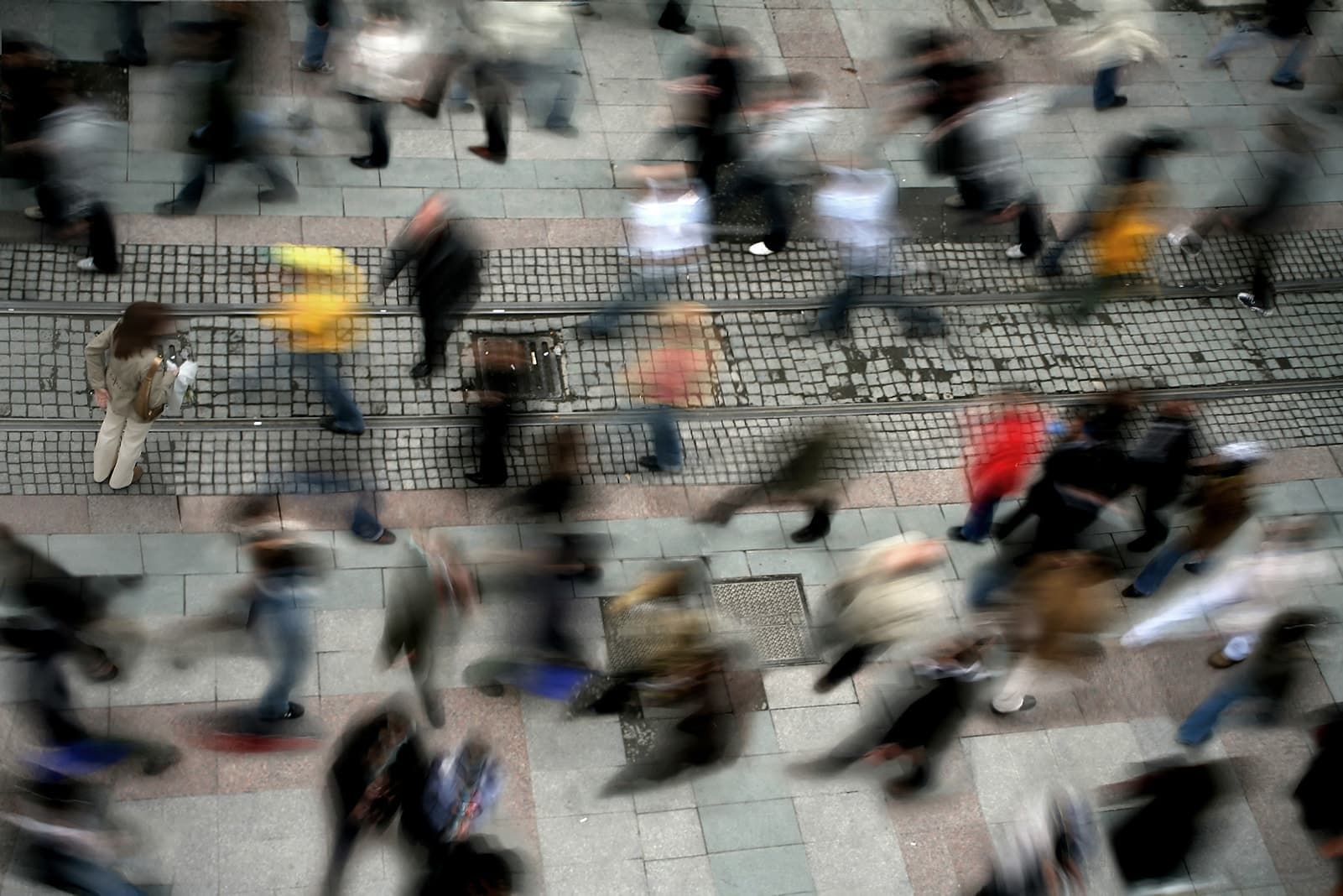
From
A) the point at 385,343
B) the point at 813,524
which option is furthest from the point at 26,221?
the point at 813,524

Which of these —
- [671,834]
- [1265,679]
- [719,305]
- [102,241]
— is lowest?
[671,834]

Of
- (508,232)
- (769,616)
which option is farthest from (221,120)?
(769,616)

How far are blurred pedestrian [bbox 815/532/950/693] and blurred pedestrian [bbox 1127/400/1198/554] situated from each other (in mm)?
1931

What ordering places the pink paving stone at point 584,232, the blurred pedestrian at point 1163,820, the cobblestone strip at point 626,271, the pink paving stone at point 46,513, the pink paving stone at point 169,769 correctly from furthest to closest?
the pink paving stone at point 584,232
the cobblestone strip at point 626,271
the pink paving stone at point 46,513
the pink paving stone at point 169,769
the blurred pedestrian at point 1163,820

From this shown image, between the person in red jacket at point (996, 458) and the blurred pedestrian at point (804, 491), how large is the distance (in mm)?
990

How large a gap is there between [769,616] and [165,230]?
5532 millimetres

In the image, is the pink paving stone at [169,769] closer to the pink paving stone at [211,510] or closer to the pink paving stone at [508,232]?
the pink paving stone at [211,510]

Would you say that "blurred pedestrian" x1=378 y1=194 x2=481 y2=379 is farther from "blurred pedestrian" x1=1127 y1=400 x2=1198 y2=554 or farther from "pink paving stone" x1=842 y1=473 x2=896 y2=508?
"blurred pedestrian" x1=1127 y1=400 x2=1198 y2=554

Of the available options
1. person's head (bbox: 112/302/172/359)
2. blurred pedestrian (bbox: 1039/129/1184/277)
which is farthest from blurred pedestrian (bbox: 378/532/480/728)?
blurred pedestrian (bbox: 1039/129/1184/277)

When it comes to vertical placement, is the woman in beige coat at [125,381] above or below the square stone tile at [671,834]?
above

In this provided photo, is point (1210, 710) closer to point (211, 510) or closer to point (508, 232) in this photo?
point (508, 232)

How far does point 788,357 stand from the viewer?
1148 centimetres

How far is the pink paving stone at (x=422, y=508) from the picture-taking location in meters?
9.92

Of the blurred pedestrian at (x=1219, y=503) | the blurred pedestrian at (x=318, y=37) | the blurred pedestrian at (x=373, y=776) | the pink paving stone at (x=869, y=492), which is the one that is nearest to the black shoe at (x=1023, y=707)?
the blurred pedestrian at (x=1219, y=503)
